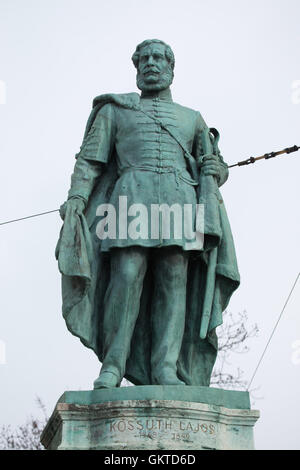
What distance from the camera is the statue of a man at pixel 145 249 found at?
8.99 metres

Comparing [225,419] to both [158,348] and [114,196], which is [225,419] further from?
[114,196]

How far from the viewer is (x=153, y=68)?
984 centimetres

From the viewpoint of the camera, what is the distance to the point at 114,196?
944 cm

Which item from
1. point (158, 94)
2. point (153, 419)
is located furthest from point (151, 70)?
point (153, 419)

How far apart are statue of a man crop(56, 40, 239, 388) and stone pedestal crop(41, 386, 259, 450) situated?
411 millimetres

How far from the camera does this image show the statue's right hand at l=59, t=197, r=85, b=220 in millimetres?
9258

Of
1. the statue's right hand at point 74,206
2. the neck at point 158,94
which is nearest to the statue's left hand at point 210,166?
the neck at point 158,94

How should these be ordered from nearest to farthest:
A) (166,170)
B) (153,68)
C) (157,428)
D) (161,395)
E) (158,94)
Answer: (157,428), (161,395), (166,170), (153,68), (158,94)

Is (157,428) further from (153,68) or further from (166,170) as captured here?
(153,68)

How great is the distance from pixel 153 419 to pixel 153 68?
3770mm

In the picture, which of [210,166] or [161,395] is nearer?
[161,395]

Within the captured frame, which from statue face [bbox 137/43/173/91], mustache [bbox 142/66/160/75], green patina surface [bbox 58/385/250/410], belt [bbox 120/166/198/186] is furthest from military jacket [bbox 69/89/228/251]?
green patina surface [bbox 58/385/250/410]
